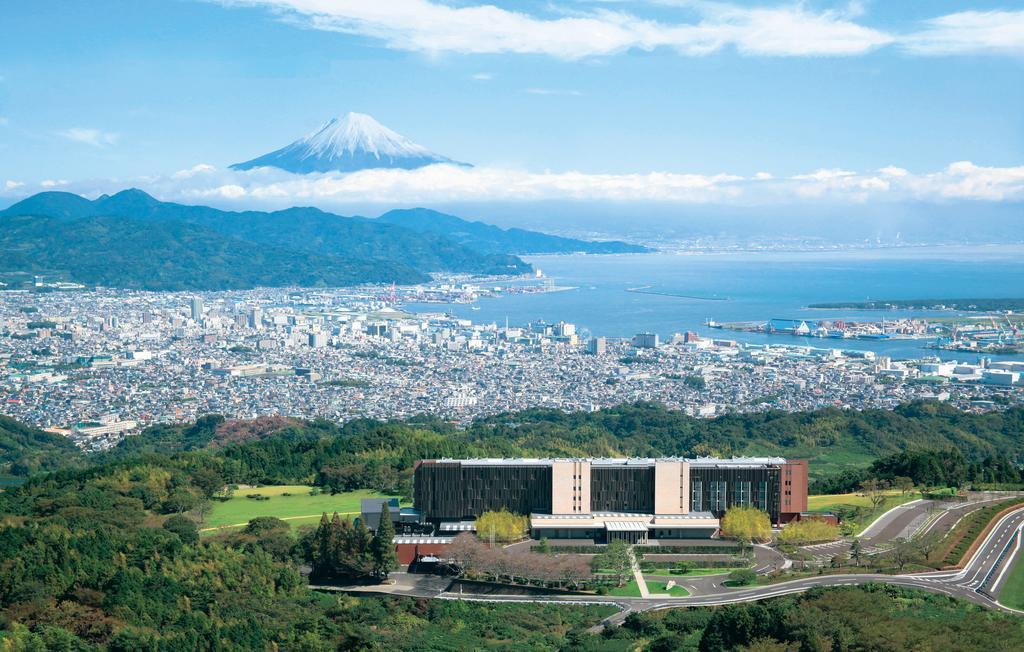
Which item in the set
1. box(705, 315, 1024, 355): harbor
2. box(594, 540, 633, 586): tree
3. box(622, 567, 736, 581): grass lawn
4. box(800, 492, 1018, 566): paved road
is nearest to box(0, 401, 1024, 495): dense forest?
box(800, 492, 1018, 566): paved road

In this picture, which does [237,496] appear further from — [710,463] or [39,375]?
[39,375]

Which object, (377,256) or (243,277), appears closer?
(243,277)

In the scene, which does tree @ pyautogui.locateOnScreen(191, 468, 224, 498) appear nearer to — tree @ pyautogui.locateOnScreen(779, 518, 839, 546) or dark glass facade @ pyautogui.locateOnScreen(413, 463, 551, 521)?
dark glass facade @ pyautogui.locateOnScreen(413, 463, 551, 521)

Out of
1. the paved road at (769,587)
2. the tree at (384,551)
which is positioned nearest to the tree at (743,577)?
the paved road at (769,587)

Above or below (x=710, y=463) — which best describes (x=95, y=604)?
below

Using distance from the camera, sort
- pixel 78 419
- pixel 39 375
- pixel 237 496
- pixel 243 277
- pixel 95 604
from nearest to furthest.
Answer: pixel 95 604, pixel 237 496, pixel 78 419, pixel 39 375, pixel 243 277

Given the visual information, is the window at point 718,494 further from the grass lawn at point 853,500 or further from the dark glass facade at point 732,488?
the grass lawn at point 853,500

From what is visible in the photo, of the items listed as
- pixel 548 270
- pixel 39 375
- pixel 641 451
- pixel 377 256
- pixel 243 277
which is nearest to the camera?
pixel 641 451

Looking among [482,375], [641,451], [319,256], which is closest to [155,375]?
[482,375]
